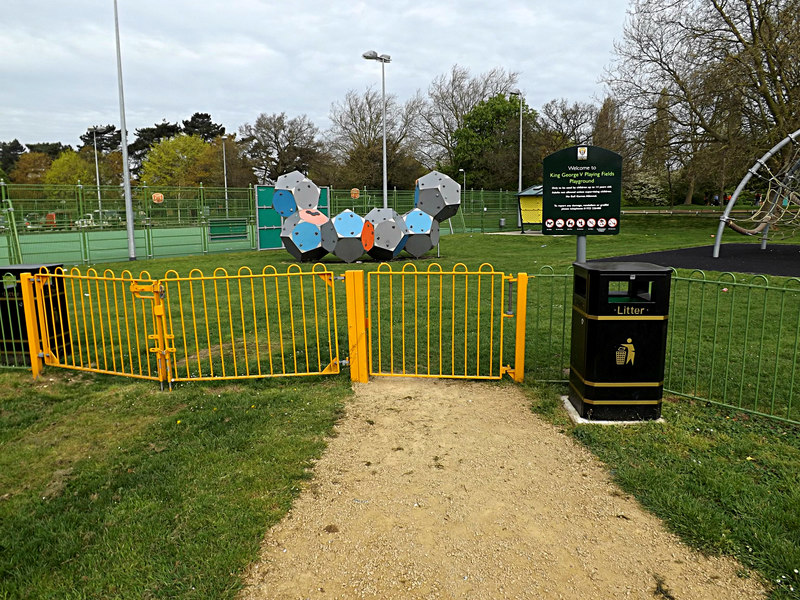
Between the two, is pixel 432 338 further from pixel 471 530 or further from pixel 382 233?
pixel 382 233

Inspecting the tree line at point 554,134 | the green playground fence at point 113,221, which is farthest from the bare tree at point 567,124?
the green playground fence at point 113,221

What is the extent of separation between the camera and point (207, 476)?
364cm

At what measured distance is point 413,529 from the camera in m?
3.07

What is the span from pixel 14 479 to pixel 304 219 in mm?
11964

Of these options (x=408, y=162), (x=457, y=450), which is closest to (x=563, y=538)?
(x=457, y=450)

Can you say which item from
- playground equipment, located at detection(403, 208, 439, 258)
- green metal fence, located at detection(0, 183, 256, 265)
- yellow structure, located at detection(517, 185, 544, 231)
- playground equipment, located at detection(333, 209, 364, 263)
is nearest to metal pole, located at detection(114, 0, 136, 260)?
green metal fence, located at detection(0, 183, 256, 265)

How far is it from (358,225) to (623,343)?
11304 mm

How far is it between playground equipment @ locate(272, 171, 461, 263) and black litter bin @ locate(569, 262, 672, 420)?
11054 mm

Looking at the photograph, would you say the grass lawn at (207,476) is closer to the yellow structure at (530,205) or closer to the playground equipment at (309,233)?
the playground equipment at (309,233)

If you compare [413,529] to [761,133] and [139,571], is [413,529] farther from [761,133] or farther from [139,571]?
[761,133]

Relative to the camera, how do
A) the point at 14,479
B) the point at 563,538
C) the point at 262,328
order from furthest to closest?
the point at 262,328, the point at 14,479, the point at 563,538

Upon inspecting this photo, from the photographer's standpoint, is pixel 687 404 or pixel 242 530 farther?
pixel 687 404

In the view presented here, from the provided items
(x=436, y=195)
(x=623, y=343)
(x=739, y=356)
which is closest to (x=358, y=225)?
(x=436, y=195)

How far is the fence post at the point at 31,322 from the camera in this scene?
5828 mm
